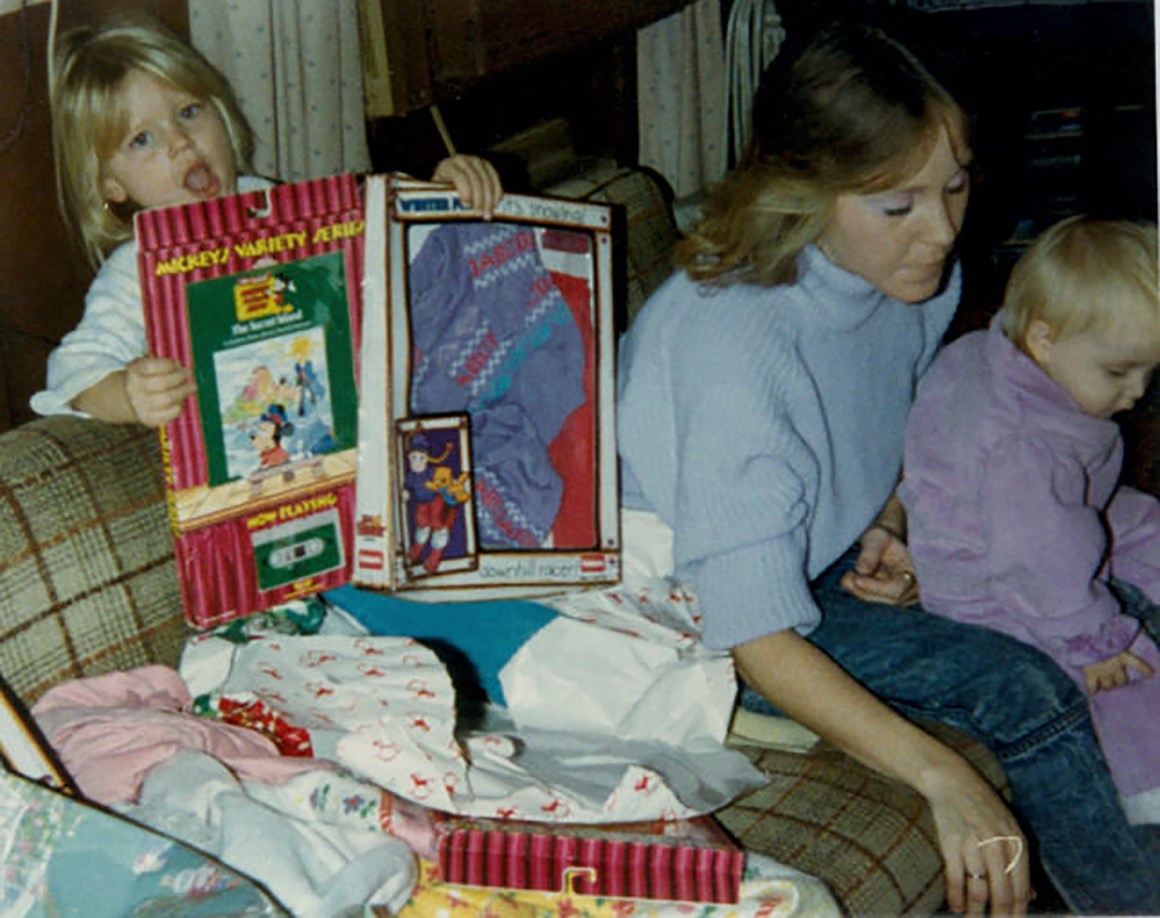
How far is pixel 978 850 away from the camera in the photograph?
105cm

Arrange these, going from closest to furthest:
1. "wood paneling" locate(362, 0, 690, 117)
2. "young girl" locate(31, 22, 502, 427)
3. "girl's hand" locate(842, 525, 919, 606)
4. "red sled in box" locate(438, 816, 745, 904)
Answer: "red sled in box" locate(438, 816, 745, 904)
"young girl" locate(31, 22, 502, 427)
"girl's hand" locate(842, 525, 919, 606)
"wood paneling" locate(362, 0, 690, 117)

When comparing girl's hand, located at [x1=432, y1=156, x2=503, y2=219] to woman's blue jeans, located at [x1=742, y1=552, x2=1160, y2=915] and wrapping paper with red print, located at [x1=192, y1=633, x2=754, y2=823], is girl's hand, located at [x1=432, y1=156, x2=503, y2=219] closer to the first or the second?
wrapping paper with red print, located at [x1=192, y1=633, x2=754, y2=823]

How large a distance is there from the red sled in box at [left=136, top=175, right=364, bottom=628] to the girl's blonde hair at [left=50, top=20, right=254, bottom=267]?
18 cm

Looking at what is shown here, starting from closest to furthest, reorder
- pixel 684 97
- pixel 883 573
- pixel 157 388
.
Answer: pixel 157 388, pixel 883 573, pixel 684 97

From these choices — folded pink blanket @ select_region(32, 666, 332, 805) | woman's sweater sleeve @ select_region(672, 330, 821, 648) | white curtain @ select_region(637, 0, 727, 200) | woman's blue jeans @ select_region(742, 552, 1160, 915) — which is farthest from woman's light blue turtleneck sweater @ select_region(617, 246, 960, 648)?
white curtain @ select_region(637, 0, 727, 200)

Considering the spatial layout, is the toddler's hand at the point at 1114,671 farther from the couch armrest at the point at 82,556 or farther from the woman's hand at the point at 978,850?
the couch armrest at the point at 82,556

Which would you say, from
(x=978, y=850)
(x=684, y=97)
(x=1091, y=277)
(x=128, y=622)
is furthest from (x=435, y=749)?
(x=684, y=97)

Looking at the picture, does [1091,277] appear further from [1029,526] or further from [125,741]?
[125,741]

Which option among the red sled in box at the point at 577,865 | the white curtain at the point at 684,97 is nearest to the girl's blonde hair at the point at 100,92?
the red sled in box at the point at 577,865

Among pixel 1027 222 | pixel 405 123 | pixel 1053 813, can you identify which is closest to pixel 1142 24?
pixel 1027 222

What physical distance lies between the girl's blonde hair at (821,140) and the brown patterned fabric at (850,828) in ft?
1.48

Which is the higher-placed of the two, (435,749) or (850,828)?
(435,749)

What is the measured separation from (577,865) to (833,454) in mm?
500

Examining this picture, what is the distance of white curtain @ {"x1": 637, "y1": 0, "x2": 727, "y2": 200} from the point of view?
2381 mm
